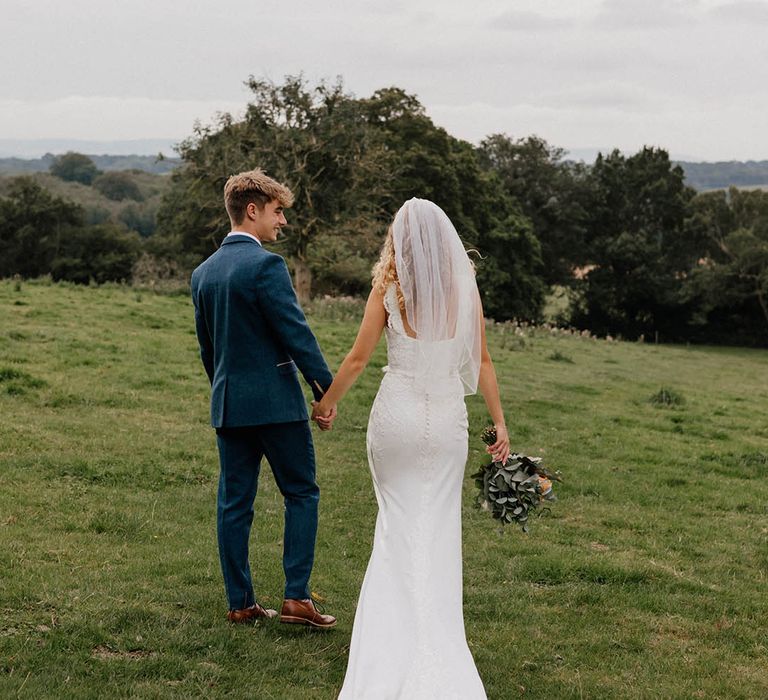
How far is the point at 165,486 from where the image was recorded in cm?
959

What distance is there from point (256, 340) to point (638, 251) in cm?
5740

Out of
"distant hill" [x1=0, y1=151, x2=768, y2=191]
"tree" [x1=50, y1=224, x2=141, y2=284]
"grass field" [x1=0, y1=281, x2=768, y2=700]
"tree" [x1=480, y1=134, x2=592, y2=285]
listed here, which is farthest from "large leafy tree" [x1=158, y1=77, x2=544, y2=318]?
"distant hill" [x1=0, y1=151, x2=768, y2=191]

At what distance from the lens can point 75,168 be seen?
103 m

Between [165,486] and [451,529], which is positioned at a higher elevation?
[451,529]

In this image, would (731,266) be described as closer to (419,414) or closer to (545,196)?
(545,196)

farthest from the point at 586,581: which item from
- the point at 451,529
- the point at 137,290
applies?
the point at 137,290

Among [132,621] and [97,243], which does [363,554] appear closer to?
[132,621]

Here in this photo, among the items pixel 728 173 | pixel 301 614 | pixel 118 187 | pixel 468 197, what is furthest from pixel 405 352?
pixel 728 173

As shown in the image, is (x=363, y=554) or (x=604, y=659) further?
(x=363, y=554)

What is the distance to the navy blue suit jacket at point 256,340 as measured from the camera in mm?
5875

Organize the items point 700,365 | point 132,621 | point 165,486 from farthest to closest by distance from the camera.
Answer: point 700,365, point 165,486, point 132,621

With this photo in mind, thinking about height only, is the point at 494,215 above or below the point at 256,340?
above

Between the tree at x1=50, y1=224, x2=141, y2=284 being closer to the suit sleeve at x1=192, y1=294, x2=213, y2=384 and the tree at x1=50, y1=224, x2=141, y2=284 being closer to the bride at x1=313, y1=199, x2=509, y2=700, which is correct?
the suit sleeve at x1=192, y1=294, x2=213, y2=384

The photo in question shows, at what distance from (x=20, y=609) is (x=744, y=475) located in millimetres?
9521
